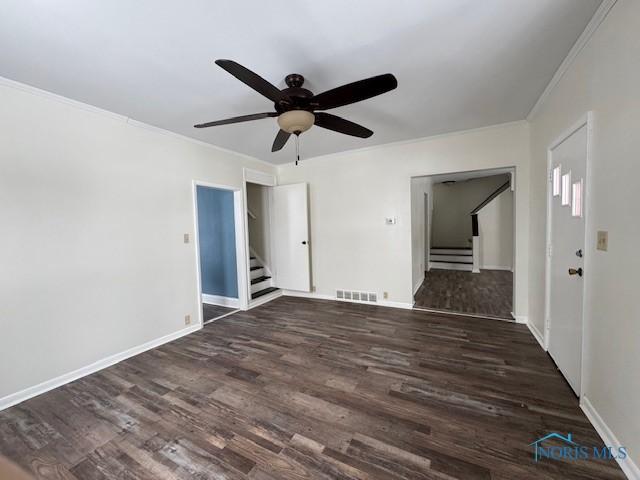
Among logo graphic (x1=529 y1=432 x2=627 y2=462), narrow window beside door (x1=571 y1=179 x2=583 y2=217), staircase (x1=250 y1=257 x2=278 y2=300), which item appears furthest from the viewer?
staircase (x1=250 y1=257 x2=278 y2=300)

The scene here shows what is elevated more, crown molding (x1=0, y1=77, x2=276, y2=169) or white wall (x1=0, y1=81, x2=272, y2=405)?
crown molding (x1=0, y1=77, x2=276, y2=169)

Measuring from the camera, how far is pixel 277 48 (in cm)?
169

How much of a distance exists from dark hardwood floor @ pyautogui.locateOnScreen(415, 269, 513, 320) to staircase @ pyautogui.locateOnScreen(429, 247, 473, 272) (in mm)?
406

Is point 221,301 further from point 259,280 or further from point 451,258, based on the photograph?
point 451,258

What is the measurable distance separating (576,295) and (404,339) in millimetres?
1527

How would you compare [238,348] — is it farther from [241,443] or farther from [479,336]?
[479,336]

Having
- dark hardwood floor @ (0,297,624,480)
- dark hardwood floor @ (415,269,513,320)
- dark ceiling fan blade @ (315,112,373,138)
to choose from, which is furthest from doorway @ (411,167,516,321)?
dark ceiling fan blade @ (315,112,373,138)

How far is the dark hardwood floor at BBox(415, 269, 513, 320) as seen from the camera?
3.69 m

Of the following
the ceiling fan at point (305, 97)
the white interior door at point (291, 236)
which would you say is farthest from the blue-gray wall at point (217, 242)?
the ceiling fan at point (305, 97)

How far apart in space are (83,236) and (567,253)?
13.6ft

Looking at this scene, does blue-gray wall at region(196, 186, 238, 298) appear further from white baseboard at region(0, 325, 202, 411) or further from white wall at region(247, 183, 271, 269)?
white baseboard at region(0, 325, 202, 411)

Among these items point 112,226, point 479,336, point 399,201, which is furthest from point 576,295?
point 112,226

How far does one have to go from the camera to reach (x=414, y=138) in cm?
356

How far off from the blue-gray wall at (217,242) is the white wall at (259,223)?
3.38ft
